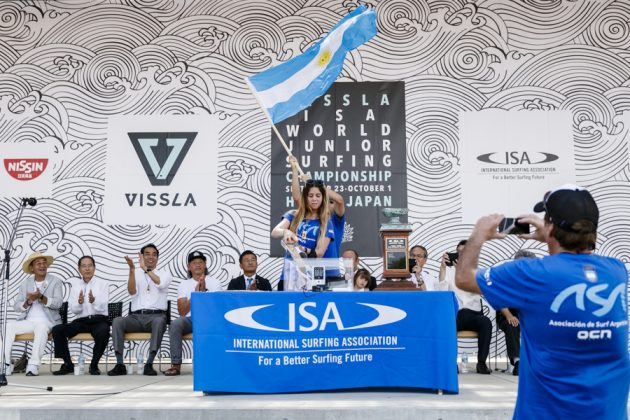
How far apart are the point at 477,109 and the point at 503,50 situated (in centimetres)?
74

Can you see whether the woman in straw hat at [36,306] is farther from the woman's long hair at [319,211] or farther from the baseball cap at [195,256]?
the woman's long hair at [319,211]

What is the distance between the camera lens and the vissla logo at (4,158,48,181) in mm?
7402

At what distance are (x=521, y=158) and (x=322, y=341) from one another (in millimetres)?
4175

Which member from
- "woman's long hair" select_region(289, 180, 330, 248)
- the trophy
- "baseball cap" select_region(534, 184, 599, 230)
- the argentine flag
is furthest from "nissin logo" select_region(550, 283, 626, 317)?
the argentine flag

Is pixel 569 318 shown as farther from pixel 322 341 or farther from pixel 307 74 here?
pixel 307 74

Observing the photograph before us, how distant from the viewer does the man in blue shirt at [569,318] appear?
165 cm

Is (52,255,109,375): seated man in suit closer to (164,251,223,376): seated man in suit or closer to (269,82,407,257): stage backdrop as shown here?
(164,251,223,376): seated man in suit

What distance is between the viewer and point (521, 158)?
7.25 metres

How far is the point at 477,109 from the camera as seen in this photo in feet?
24.3

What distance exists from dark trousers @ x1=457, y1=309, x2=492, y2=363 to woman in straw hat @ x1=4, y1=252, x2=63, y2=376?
3.87 metres

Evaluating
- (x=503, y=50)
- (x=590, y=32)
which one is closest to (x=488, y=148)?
(x=503, y=50)

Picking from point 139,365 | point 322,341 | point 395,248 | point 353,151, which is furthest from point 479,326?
point 139,365

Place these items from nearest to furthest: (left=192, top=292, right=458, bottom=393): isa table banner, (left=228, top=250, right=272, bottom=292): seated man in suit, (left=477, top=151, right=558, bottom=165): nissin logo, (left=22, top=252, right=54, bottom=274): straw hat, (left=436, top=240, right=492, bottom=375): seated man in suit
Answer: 1. (left=192, top=292, right=458, bottom=393): isa table banner
2. (left=436, top=240, right=492, bottom=375): seated man in suit
3. (left=228, top=250, right=272, bottom=292): seated man in suit
4. (left=22, top=252, right=54, bottom=274): straw hat
5. (left=477, top=151, right=558, bottom=165): nissin logo

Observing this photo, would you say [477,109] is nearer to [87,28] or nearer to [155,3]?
[155,3]
